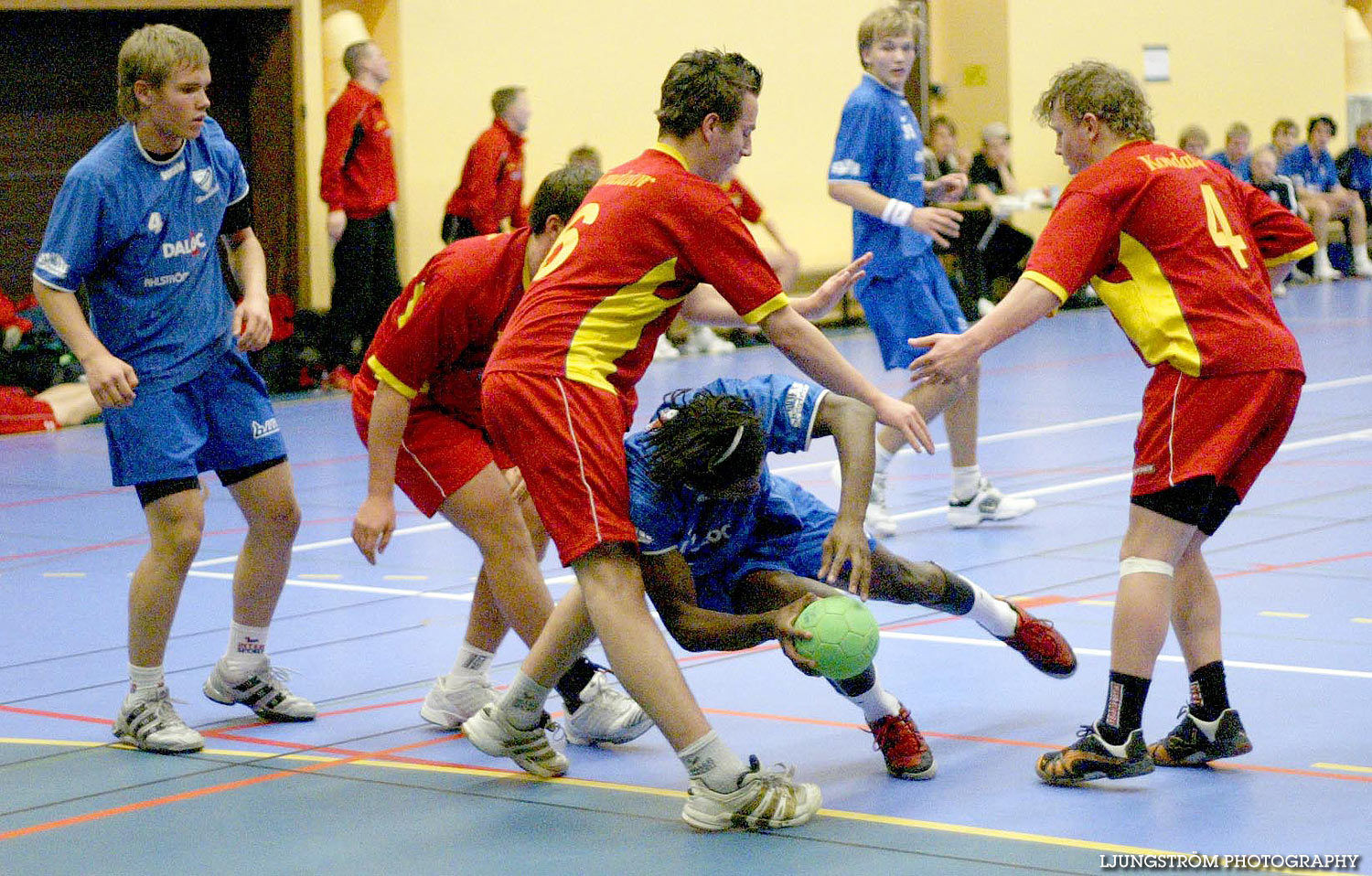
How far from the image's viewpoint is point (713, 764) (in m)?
4.06

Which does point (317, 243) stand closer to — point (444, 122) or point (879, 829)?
point (444, 122)

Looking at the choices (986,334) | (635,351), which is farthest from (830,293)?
(635,351)

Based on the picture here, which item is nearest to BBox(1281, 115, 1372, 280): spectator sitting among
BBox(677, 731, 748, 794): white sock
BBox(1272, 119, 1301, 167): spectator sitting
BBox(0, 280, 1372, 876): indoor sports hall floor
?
BBox(1272, 119, 1301, 167): spectator sitting

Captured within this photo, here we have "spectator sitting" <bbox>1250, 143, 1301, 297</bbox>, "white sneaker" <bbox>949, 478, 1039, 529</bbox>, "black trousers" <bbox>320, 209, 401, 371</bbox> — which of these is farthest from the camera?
"spectator sitting" <bbox>1250, 143, 1301, 297</bbox>

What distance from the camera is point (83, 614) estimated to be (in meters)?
6.81

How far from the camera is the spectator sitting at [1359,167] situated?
21.9m

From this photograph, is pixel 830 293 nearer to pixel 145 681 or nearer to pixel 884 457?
pixel 145 681

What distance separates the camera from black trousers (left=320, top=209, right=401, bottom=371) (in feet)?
46.0

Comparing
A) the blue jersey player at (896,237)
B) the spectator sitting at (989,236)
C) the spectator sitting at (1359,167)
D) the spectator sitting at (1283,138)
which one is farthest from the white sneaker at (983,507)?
the spectator sitting at (1359,167)

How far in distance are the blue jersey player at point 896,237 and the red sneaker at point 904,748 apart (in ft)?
11.1

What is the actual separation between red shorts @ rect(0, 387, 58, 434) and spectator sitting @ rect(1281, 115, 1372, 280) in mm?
14647

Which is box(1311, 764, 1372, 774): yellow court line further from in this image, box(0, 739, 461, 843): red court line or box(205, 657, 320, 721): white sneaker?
box(205, 657, 320, 721): white sneaker

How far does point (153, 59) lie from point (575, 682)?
79.7 inches

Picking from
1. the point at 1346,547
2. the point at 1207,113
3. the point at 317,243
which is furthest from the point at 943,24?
the point at 1346,547
